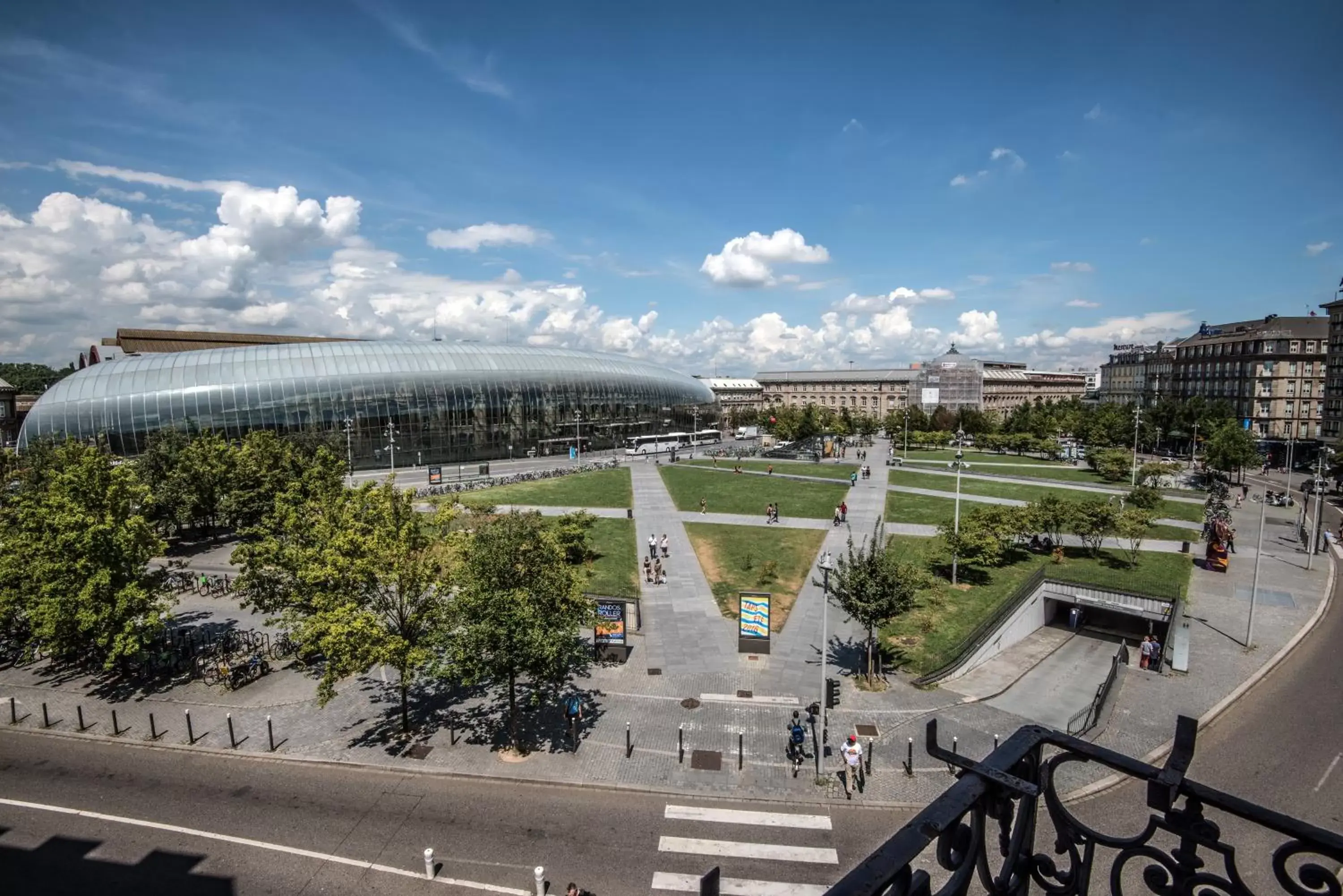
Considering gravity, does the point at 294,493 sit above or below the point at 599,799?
above

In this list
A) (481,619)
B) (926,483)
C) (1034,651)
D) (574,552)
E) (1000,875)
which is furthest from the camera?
(926,483)

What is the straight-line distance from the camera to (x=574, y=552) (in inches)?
1462

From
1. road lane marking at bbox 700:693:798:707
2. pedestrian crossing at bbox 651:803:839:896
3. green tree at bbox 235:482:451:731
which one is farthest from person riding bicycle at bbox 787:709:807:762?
green tree at bbox 235:482:451:731

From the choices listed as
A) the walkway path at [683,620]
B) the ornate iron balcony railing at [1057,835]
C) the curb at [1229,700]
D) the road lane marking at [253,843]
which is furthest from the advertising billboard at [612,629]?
the ornate iron balcony railing at [1057,835]

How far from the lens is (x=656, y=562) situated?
119ft

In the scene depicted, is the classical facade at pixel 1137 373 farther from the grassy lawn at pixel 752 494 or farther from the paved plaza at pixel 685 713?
the paved plaza at pixel 685 713

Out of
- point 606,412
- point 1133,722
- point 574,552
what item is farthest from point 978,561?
point 606,412

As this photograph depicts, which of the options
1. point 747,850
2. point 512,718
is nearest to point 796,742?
point 747,850

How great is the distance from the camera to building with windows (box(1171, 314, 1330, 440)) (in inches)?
3723

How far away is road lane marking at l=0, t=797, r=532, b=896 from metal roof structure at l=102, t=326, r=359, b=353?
107 meters

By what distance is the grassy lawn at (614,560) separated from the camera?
32875 mm

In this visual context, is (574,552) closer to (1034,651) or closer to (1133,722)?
(1034,651)

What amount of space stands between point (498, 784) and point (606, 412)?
99731mm

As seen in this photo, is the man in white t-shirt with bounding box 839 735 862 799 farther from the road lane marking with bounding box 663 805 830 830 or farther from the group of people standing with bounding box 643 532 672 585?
the group of people standing with bounding box 643 532 672 585
